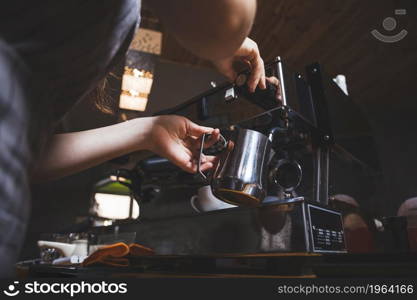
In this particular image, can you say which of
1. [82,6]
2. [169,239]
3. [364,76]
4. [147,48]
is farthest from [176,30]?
[364,76]

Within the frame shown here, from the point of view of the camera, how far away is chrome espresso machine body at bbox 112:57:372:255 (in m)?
0.67

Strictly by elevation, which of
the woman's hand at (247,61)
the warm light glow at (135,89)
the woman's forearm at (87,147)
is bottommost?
the woman's forearm at (87,147)

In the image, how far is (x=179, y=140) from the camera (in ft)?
1.97

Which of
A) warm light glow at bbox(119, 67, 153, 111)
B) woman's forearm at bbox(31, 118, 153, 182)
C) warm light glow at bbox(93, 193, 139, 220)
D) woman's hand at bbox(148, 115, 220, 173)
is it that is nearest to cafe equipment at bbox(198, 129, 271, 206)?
woman's hand at bbox(148, 115, 220, 173)

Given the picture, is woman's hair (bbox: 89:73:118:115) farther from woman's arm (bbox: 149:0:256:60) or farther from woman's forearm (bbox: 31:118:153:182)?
woman's arm (bbox: 149:0:256:60)

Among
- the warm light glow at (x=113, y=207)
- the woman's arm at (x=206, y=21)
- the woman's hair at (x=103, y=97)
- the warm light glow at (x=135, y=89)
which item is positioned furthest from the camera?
the warm light glow at (x=113, y=207)

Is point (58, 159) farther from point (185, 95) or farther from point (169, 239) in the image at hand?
point (185, 95)

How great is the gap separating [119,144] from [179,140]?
126mm

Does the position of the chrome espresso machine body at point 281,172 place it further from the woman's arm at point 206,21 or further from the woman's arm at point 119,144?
the woman's arm at point 206,21
